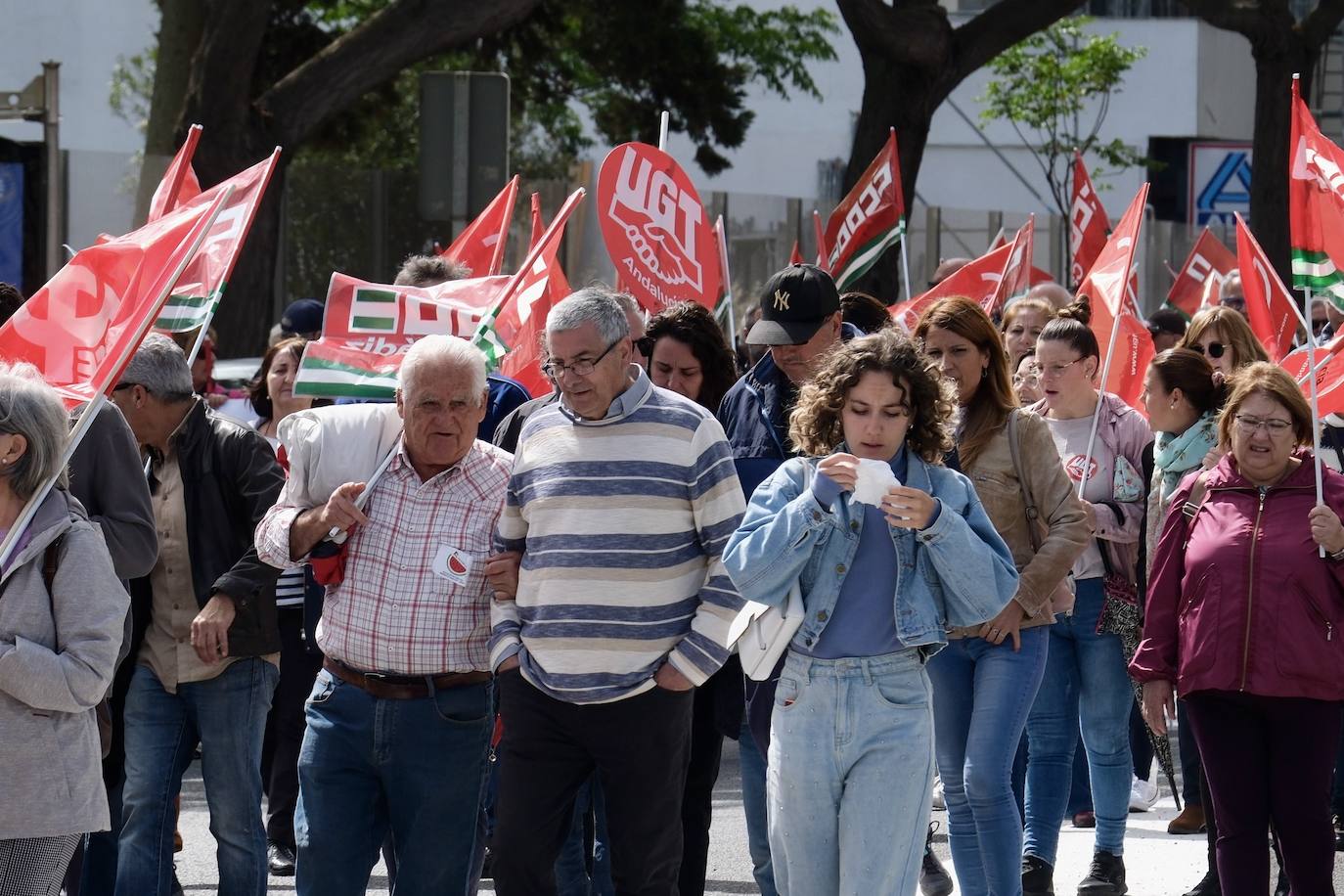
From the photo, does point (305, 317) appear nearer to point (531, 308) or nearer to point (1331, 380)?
point (531, 308)

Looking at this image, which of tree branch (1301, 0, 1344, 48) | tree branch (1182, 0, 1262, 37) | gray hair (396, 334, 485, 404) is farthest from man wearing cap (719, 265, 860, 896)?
tree branch (1301, 0, 1344, 48)

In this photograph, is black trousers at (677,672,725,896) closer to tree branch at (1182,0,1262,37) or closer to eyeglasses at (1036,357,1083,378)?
eyeglasses at (1036,357,1083,378)

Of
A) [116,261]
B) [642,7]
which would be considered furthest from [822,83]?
[116,261]

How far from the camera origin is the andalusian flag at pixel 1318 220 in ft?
22.5

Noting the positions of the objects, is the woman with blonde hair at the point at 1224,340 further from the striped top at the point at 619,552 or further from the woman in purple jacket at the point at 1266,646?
the striped top at the point at 619,552

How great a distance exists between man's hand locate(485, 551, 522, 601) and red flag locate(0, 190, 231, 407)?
43.1 inches

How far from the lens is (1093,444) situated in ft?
24.8

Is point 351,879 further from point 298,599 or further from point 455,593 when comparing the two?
point 298,599

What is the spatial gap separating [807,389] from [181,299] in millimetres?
2466

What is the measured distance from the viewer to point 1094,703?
7.35 meters

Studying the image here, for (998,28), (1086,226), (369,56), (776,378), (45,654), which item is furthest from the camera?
(998,28)

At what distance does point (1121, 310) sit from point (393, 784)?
4288 millimetres

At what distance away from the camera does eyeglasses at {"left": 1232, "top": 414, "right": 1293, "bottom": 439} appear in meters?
6.08

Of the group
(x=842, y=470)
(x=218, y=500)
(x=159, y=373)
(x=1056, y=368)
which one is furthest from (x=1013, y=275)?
(x=842, y=470)
